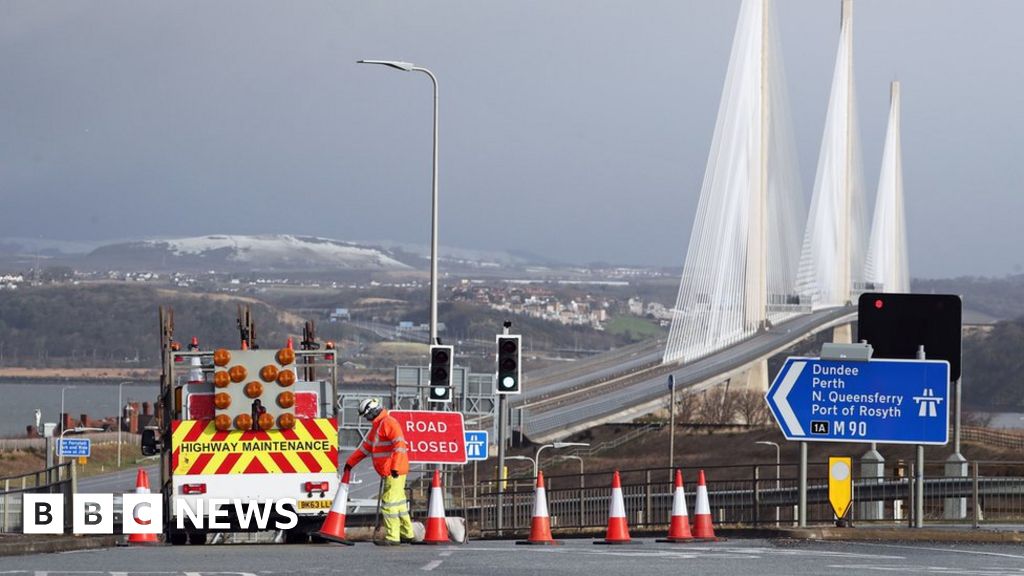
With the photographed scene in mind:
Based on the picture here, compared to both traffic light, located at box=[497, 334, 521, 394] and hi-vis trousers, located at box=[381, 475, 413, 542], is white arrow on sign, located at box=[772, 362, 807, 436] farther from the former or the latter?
traffic light, located at box=[497, 334, 521, 394]

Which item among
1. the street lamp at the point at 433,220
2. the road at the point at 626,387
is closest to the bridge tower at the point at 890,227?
the road at the point at 626,387

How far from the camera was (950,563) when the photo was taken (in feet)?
56.4

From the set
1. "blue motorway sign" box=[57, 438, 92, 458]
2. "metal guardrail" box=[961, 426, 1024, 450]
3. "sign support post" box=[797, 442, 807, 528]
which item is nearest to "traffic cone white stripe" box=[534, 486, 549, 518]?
"sign support post" box=[797, 442, 807, 528]

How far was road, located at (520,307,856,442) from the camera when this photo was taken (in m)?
87.5

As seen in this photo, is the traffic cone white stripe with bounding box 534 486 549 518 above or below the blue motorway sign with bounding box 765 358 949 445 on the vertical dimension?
below

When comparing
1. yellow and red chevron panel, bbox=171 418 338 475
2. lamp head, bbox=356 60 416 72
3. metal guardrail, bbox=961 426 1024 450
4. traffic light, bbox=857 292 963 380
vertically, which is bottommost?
metal guardrail, bbox=961 426 1024 450

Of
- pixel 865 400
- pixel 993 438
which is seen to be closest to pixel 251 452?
pixel 865 400

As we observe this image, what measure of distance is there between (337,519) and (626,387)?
8151cm

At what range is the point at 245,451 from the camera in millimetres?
20812

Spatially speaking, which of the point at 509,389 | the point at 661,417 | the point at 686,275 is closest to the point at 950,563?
the point at 509,389

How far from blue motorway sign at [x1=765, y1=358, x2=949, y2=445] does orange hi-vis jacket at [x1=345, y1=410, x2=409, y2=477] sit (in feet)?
16.6

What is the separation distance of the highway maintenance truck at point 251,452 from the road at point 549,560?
591 millimetres

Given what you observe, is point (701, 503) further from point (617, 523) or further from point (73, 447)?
point (73, 447)

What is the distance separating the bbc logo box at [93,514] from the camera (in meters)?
21.3
